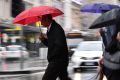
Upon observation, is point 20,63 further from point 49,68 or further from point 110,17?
point 110,17

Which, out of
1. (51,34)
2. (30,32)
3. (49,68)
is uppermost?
(51,34)

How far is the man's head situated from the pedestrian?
166cm

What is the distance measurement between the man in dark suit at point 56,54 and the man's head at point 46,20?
0.02m

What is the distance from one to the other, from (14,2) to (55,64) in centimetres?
5058

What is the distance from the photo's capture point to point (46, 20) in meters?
7.68

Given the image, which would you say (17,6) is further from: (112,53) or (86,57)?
(112,53)

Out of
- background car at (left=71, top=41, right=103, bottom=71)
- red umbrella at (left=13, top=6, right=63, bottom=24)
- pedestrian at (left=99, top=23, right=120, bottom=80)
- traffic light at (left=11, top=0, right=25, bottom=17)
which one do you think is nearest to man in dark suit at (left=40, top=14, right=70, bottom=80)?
red umbrella at (left=13, top=6, right=63, bottom=24)

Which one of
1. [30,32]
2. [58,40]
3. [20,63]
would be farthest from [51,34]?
[30,32]

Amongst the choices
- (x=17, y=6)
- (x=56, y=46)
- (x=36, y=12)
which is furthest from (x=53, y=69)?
(x=17, y=6)

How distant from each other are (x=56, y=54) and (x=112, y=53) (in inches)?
64.1

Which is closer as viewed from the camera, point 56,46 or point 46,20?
point 56,46

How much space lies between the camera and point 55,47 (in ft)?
24.4

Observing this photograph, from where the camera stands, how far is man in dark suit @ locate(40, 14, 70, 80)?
7457 millimetres

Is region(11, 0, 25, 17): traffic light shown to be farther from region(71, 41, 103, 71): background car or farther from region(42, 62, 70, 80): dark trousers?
region(42, 62, 70, 80): dark trousers
